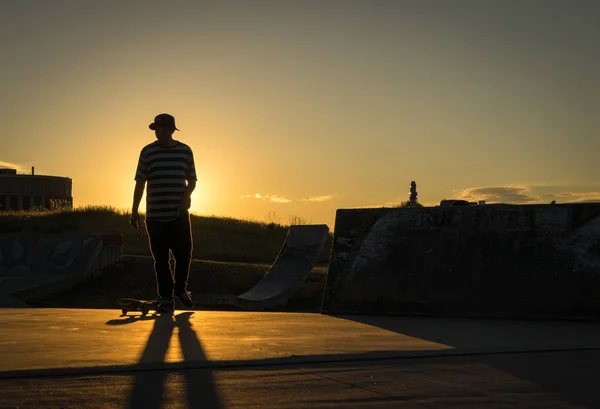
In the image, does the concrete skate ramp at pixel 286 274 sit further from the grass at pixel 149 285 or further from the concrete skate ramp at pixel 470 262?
the concrete skate ramp at pixel 470 262

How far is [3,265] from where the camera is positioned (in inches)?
635

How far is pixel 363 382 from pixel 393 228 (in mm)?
4935

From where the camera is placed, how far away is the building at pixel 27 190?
48500 millimetres

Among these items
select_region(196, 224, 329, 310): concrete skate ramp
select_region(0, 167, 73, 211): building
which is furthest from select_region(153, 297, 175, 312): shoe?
select_region(0, 167, 73, 211): building

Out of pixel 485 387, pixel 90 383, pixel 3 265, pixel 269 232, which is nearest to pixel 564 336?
pixel 485 387

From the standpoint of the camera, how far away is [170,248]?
7.80 meters

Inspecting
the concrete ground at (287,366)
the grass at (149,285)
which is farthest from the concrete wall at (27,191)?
the concrete ground at (287,366)

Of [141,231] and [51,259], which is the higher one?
[141,231]

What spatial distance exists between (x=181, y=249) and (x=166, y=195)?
1.91 ft

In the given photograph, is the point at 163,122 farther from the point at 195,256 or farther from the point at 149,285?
the point at 195,256

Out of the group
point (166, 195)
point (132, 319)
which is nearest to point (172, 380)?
point (132, 319)

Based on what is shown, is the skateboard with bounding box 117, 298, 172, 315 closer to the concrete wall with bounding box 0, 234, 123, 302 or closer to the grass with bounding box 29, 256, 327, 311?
the grass with bounding box 29, 256, 327, 311

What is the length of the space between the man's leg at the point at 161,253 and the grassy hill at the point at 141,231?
18266 millimetres

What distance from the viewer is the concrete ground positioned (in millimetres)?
3311
